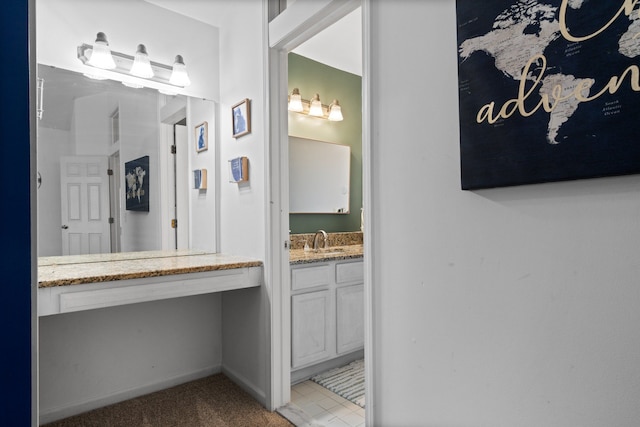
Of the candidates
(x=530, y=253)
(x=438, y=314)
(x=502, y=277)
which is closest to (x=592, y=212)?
(x=530, y=253)

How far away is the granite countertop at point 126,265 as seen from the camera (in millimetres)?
1734

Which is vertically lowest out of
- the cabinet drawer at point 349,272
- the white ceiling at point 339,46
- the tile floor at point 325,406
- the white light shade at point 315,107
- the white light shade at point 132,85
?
the tile floor at point 325,406

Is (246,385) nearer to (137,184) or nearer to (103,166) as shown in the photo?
(137,184)

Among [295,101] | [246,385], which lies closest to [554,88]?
[246,385]

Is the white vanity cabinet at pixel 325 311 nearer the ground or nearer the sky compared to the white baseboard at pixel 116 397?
nearer the sky

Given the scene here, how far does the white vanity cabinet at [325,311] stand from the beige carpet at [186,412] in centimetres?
40

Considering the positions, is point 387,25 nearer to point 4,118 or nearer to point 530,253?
point 530,253

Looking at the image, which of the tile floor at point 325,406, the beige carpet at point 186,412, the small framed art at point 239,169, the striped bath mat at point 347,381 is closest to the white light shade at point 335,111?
the small framed art at point 239,169

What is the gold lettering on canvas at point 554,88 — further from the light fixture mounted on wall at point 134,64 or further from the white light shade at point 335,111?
the white light shade at point 335,111

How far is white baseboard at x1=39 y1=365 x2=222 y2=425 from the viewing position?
200cm

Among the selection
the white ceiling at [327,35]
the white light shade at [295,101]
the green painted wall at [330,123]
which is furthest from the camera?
the green painted wall at [330,123]

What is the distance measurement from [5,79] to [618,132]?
1.48 m

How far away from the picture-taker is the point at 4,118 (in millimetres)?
921

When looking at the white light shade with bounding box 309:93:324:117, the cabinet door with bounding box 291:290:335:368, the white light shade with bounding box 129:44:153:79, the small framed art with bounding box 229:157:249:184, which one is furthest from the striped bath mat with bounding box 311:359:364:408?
the white light shade with bounding box 129:44:153:79
